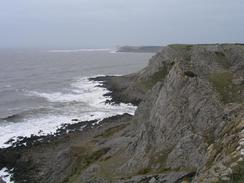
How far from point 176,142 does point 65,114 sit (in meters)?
A: 38.0

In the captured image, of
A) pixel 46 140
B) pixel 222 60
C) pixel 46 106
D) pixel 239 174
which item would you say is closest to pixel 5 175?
pixel 46 140

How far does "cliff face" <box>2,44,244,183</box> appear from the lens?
14573 millimetres

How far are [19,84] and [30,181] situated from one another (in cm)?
7181

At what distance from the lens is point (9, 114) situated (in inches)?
2470

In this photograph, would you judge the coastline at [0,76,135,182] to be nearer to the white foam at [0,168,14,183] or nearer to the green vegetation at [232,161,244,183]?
the white foam at [0,168,14,183]

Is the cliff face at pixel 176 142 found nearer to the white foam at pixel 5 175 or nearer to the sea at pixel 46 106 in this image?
the white foam at pixel 5 175

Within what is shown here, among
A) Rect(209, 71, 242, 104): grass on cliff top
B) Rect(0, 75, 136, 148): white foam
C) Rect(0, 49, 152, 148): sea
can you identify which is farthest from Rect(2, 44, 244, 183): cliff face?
Rect(0, 49, 152, 148): sea

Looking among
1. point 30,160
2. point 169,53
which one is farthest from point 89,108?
point 30,160

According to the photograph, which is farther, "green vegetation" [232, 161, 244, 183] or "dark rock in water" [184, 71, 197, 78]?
"dark rock in water" [184, 71, 197, 78]

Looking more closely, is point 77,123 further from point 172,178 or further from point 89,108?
point 172,178

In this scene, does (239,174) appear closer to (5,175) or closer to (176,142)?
(176,142)

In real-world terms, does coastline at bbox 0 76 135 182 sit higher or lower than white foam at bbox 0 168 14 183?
higher

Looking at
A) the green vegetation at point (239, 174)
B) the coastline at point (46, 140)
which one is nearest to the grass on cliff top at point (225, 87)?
the green vegetation at point (239, 174)

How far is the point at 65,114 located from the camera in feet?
197
